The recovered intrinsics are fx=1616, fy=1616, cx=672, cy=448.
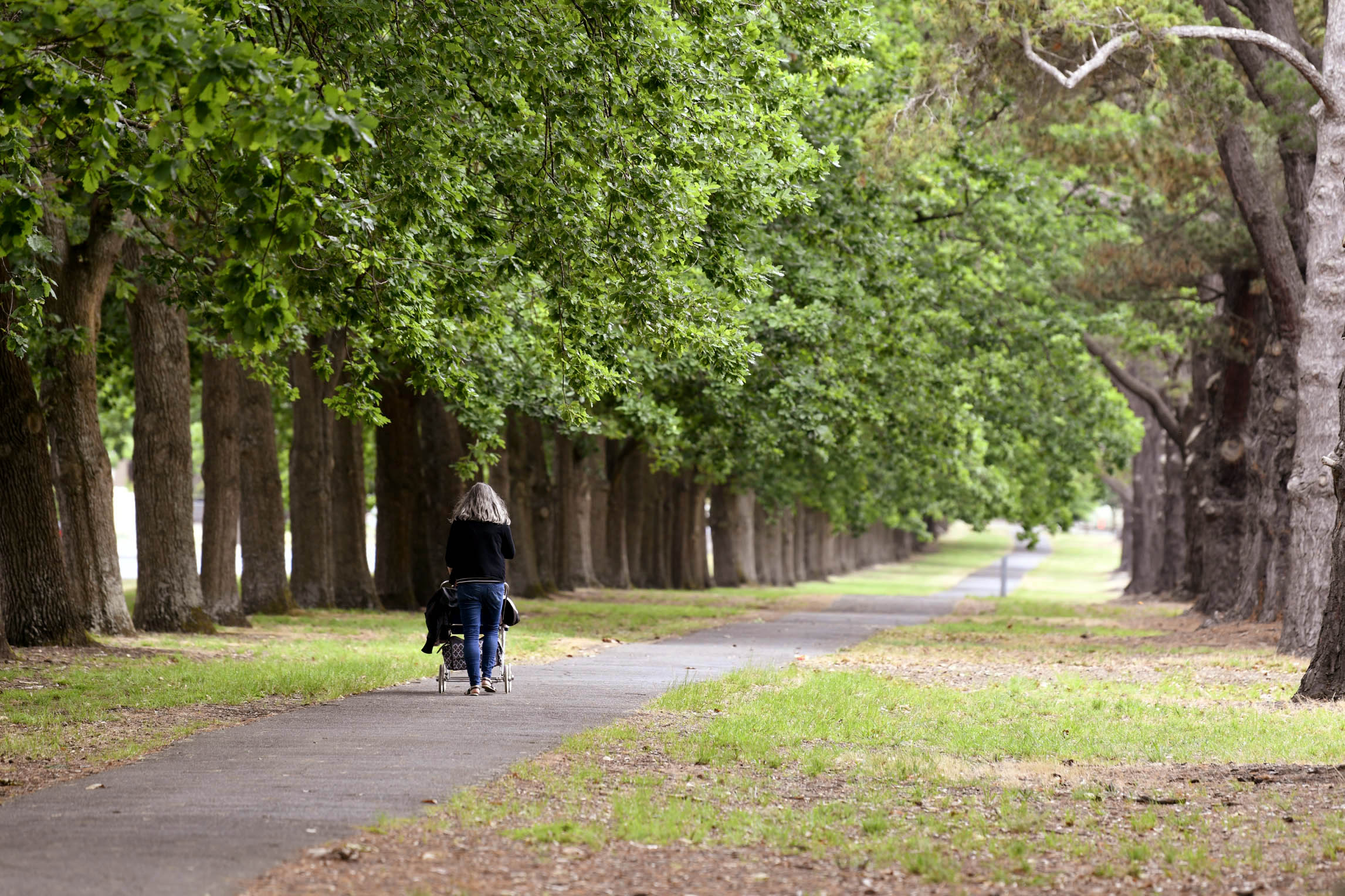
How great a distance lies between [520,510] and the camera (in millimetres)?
30703

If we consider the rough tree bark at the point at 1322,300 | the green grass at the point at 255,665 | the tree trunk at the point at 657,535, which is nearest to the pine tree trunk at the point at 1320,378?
the rough tree bark at the point at 1322,300

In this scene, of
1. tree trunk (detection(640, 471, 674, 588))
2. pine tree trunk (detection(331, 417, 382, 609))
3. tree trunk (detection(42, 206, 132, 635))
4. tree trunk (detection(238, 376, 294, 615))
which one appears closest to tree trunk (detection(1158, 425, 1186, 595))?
tree trunk (detection(640, 471, 674, 588))

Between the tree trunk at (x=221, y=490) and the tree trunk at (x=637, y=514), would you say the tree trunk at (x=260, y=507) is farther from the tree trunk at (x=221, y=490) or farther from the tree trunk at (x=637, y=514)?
the tree trunk at (x=637, y=514)

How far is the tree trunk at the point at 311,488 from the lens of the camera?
2478cm

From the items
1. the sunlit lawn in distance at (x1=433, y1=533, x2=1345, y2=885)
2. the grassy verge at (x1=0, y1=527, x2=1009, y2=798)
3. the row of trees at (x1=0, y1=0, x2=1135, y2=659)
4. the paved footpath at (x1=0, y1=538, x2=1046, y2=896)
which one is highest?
the row of trees at (x1=0, y1=0, x2=1135, y2=659)

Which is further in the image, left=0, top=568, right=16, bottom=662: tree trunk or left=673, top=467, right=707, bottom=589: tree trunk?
left=673, top=467, right=707, bottom=589: tree trunk

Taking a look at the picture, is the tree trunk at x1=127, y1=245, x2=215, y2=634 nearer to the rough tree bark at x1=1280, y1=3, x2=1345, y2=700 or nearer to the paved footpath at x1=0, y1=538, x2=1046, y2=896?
the paved footpath at x1=0, y1=538, x2=1046, y2=896

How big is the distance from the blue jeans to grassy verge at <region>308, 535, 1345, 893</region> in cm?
155

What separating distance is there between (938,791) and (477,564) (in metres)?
5.06

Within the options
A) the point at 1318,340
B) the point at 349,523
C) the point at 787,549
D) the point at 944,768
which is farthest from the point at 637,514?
the point at 944,768

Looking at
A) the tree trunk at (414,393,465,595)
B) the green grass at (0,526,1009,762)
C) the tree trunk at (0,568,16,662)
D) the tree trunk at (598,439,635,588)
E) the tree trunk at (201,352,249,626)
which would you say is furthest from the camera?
the tree trunk at (598,439,635,588)

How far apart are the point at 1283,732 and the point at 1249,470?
12.8m

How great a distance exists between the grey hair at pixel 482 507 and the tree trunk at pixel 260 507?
10.6 meters

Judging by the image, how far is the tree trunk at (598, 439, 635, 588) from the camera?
39.6 meters
